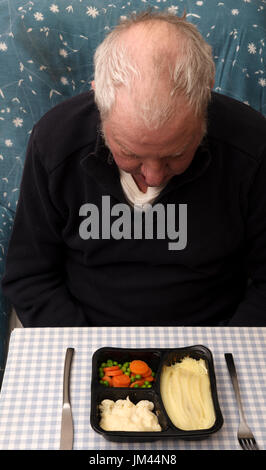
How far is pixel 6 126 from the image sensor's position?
178 centimetres

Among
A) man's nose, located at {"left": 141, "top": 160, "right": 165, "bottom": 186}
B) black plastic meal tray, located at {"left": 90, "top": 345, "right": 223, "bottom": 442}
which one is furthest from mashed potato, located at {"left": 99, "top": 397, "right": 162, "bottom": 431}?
man's nose, located at {"left": 141, "top": 160, "right": 165, "bottom": 186}

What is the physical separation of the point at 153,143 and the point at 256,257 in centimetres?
62

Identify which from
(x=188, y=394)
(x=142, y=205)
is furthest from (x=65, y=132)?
(x=188, y=394)

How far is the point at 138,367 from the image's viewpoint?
1.06m

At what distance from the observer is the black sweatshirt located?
1.32 meters

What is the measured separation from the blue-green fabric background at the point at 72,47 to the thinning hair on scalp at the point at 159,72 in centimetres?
69

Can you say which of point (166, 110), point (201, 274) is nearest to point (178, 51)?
point (166, 110)

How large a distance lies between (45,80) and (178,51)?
0.84m

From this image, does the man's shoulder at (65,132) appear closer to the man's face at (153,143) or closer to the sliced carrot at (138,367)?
the man's face at (153,143)

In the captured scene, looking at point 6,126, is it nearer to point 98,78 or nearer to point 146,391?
point 98,78

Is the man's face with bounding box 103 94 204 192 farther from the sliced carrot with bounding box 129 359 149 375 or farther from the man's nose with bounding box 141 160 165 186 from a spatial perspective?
the sliced carrot with bounding box 129 359 149 375

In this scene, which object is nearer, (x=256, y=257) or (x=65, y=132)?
(x=65, y=132)

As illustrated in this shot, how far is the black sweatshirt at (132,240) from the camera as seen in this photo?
1320 millimetres

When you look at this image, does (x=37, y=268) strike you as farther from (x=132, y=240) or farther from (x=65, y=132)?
(x=65, y=132)
